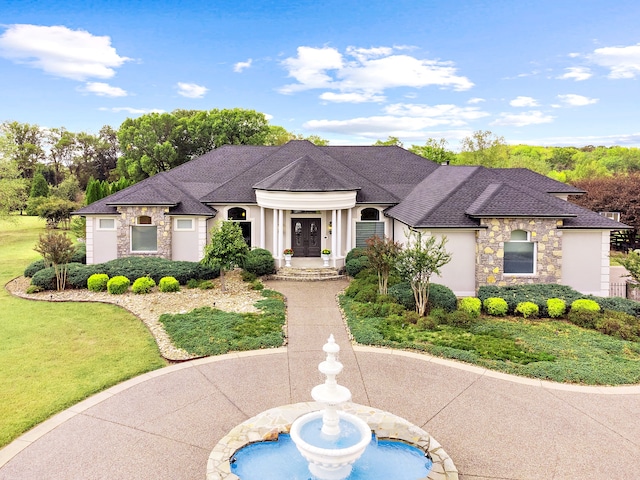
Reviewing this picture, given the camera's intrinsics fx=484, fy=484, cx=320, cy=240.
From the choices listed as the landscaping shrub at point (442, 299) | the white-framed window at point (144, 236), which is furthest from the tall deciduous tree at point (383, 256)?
the white-framed window at point (144, 236)

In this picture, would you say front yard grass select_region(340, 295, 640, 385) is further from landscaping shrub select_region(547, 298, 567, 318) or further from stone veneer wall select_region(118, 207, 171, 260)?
stone veneer wall select_region(118, 207, 171, 260)

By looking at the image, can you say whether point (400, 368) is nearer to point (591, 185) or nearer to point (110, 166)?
point (591, 185)

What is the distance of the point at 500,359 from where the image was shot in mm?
12336

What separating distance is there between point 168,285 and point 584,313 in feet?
49.7

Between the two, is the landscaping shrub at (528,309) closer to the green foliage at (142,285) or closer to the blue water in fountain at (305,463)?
the blue water in fountain at (305,463)

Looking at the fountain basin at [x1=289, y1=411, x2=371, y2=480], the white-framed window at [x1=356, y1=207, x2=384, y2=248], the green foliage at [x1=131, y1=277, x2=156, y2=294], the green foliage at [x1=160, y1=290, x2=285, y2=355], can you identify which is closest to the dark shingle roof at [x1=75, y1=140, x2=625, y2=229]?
the white-framed window at [x1=356, y1=207, x2=384, y2=248]

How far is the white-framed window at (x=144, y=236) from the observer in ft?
74.4

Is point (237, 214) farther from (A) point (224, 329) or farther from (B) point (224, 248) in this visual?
(A) point (224, 329)

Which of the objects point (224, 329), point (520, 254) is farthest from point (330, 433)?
point (520, 254)

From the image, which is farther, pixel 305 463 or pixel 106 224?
pixel 106 224

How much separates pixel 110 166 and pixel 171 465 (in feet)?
239

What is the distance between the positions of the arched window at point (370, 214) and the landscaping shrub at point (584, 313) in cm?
1062

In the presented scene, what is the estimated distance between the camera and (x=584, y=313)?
1587 cm

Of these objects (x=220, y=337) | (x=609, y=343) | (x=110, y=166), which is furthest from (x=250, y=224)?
(x=110, y=166)
